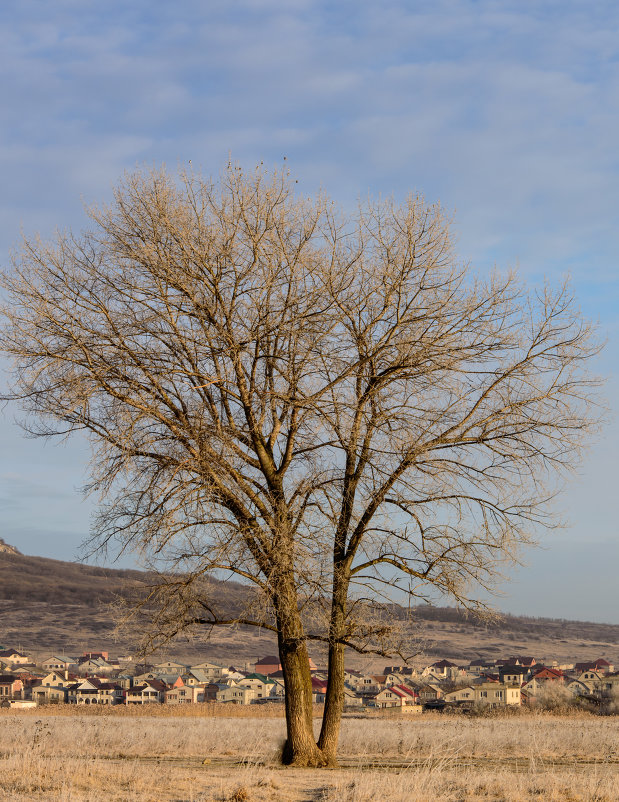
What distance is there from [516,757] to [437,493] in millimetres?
6221

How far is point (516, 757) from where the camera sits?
17.7 meters

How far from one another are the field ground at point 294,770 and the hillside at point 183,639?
91692mm

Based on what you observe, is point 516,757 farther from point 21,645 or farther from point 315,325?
point 21,645

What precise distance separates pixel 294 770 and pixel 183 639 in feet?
352

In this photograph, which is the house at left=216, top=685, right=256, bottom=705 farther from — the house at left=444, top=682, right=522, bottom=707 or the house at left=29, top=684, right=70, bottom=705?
the house at left=444, top=682, right=522, bottom=707

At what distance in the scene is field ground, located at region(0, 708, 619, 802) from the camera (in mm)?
10273

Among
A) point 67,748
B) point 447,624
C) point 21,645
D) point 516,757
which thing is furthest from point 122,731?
point 447,624

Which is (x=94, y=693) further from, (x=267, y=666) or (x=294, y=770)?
(x=294, y=770)

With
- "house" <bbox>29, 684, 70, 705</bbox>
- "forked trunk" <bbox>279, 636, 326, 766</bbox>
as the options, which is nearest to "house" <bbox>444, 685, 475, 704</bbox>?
"house" <bbox>29, 684, 70, 705</bbox>

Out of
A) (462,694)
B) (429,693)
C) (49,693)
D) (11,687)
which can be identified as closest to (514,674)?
(462,694)

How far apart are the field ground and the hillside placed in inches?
3610

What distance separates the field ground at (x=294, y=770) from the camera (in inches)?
404

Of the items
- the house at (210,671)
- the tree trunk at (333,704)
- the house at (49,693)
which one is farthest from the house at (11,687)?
the tree trunk at (333,704)

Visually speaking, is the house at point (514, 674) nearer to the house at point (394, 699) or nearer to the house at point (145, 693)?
the house at point (394, 699)
